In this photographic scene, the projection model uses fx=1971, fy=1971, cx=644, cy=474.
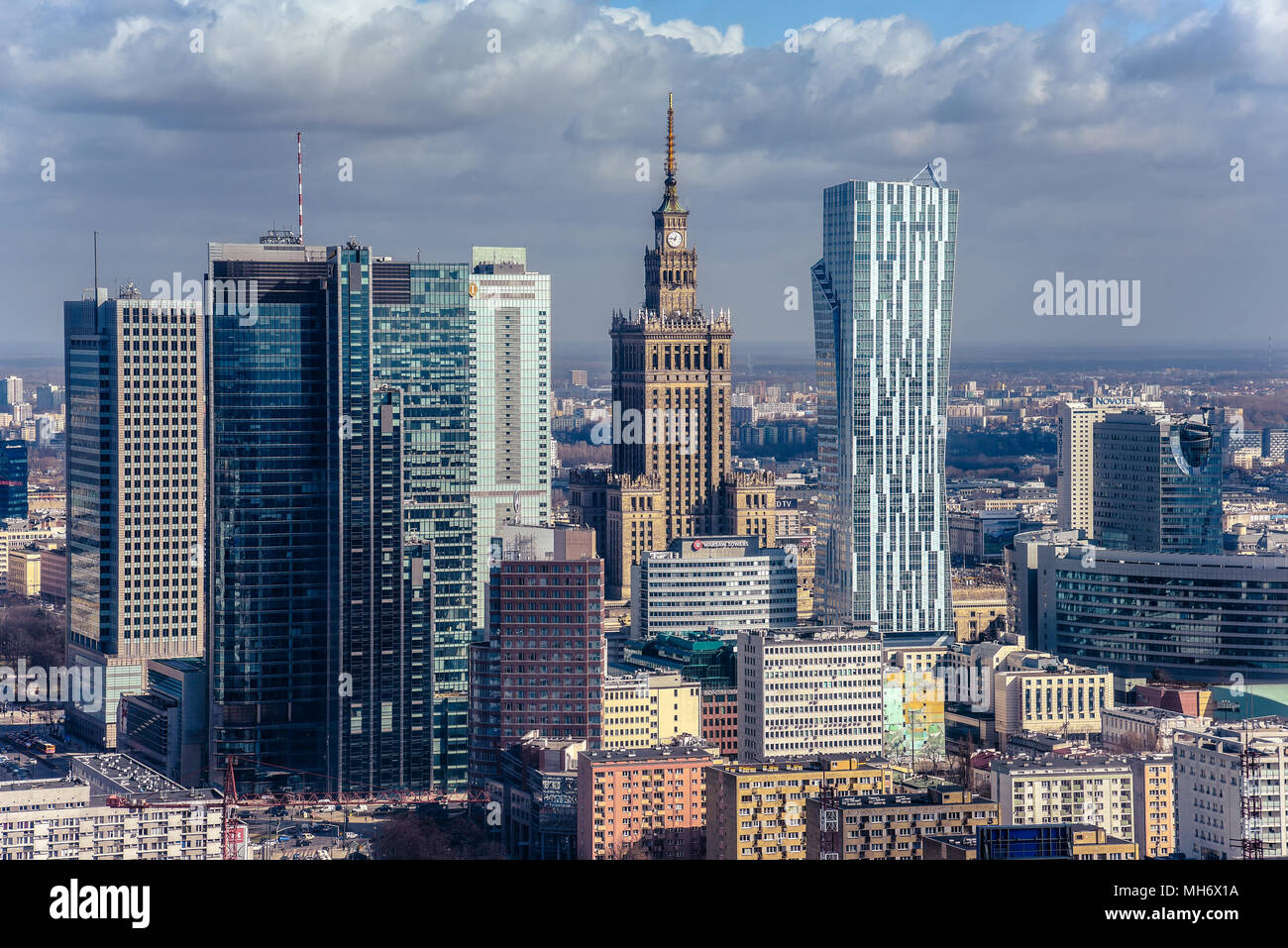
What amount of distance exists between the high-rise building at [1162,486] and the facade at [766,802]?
15.5m

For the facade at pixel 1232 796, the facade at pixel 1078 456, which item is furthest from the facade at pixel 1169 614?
Answer: the facade at pixel 1232 796

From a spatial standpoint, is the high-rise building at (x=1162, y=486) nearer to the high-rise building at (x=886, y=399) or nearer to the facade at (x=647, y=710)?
the high-rise building at (x=886, y=399)

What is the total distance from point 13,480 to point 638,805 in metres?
24.5

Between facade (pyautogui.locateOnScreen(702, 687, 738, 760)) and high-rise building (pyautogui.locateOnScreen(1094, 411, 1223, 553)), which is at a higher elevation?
high-rise building (pyautogui.locateOnScreen(1094, 411, 1223, 553))

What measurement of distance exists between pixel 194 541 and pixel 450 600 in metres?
4.36

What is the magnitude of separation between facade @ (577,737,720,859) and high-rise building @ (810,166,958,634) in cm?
1432

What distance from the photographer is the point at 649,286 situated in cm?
3831

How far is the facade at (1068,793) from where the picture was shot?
16297mm

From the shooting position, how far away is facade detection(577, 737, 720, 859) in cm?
1675

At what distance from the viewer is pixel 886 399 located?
104 ft

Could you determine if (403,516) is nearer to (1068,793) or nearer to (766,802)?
(766,802)

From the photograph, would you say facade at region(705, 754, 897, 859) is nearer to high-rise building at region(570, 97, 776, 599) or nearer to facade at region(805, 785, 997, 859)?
facade at region(805, 785, 997, 859)

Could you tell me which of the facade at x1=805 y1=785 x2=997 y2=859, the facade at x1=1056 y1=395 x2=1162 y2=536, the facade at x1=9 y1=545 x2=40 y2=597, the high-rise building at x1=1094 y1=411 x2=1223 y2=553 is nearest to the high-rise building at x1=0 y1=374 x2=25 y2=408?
the facade at x1=9 y1=545 x2=40 y2=597

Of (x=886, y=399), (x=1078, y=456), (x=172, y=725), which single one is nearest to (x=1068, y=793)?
(x=172, y=725)
